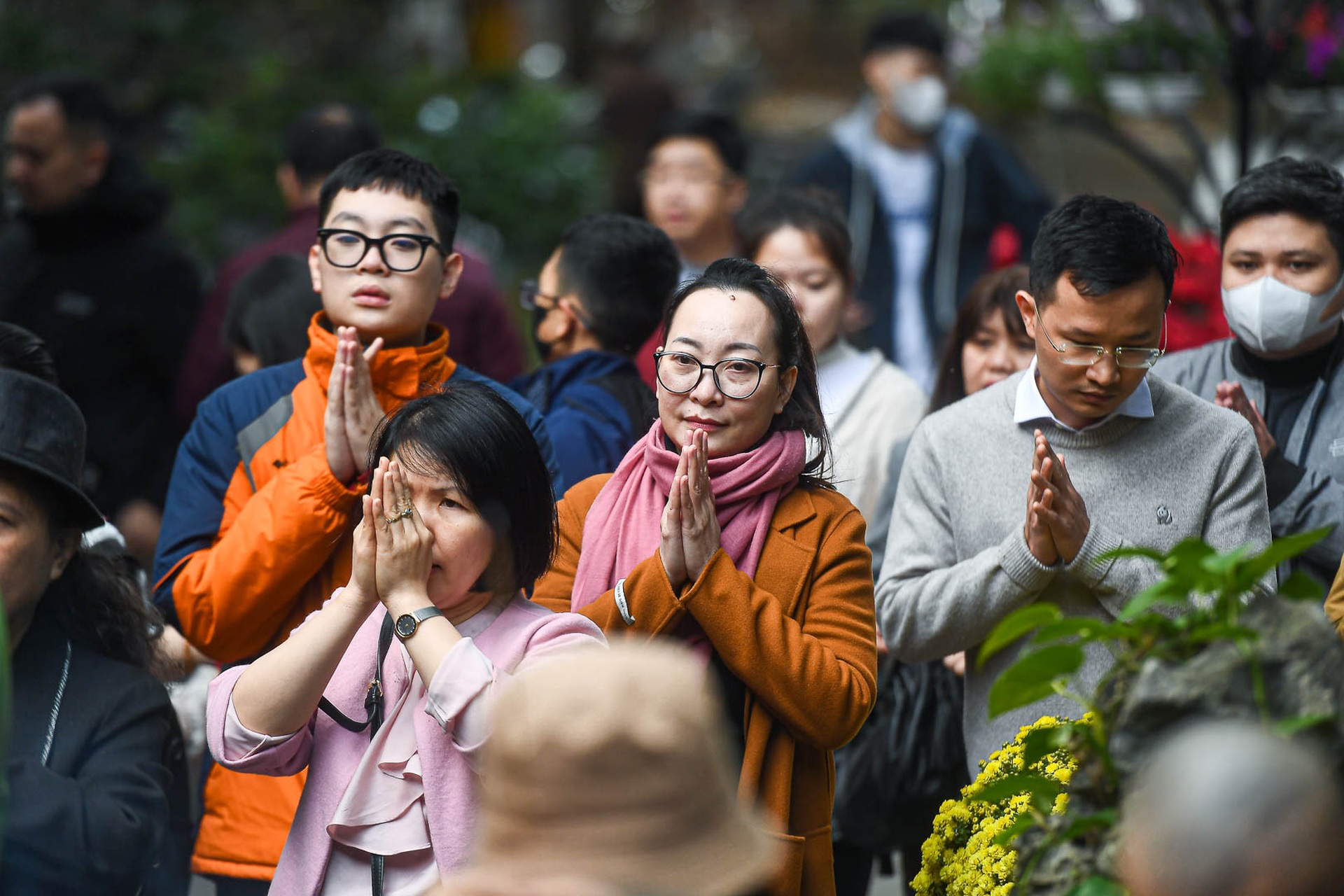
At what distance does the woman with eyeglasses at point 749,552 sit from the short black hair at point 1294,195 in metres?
1.37

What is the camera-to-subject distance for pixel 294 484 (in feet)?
10.5

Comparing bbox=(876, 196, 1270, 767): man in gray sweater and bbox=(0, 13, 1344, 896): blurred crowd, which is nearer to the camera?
bbox=(0, 13, 1344, 896): blurred crowd

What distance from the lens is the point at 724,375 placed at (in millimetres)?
3146

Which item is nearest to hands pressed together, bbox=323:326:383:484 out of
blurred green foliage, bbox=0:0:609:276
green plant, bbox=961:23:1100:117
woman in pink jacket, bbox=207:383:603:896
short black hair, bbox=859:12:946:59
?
woman in pink jacket, bbox=207:383:603:896

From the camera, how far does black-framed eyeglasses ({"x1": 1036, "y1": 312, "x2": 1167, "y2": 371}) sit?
129 inches

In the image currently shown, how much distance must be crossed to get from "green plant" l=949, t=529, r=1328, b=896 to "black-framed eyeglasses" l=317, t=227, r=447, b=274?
1.90 meters

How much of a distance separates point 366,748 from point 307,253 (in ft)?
9.51

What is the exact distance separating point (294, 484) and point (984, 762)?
1.55 meters

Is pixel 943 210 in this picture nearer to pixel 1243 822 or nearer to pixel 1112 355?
pixel 1112 355

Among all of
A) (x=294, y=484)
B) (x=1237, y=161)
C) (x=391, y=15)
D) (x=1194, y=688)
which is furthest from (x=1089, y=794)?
(x=391, y=15)

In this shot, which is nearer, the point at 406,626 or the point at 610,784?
the point at 610,784

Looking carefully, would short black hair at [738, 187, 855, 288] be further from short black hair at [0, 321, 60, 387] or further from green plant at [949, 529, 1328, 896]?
green plant at [949, 529, 1328, 896]

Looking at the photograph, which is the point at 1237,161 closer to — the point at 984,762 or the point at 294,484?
the point at 984,762

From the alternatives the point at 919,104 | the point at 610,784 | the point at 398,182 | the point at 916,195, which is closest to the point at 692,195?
the point at 916,195
